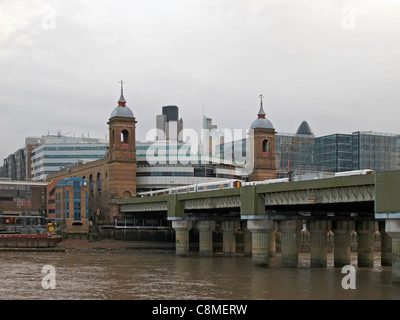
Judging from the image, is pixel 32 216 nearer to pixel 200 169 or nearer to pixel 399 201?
pixel 200 169

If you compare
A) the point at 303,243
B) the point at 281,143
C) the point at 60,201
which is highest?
the point at 281,143

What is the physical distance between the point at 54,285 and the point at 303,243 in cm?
Answer: 8372

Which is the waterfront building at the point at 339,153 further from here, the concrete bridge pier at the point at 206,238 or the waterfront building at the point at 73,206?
the concrete bridge pier at the point at 206,238

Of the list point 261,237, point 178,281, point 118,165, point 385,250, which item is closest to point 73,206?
point 118,165

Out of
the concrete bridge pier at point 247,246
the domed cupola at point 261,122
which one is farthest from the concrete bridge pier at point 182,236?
the domed cupola at point 261,122

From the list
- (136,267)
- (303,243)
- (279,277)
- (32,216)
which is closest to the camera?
(279,277)

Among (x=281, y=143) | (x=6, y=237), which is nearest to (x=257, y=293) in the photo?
(x=6, y=237)

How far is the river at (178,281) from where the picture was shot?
5644cm

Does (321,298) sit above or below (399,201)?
below

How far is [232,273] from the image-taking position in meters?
77.9

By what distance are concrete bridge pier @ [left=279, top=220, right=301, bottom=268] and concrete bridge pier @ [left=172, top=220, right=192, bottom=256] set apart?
80.0 feet

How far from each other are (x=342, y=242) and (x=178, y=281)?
32.8 meters

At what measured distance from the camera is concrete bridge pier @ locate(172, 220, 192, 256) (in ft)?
353

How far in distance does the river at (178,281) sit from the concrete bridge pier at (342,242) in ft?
8.74
